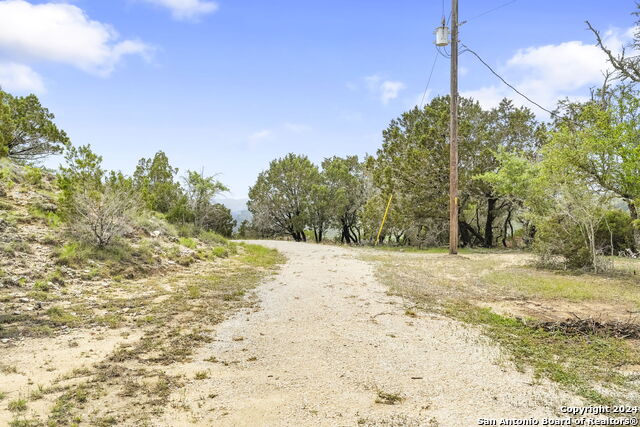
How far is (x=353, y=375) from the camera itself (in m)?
3.89

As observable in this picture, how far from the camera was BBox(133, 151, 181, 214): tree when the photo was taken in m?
19.0

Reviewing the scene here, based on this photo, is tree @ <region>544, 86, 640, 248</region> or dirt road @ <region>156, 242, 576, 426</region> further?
tree @ <region>544, 86, 640, 248</region>

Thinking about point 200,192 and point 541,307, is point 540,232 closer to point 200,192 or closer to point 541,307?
point 541,307

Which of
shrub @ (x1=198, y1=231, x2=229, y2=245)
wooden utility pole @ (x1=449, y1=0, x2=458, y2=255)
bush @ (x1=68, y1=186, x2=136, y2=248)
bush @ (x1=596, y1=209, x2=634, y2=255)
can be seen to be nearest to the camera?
bush @ (x1=68, y1=186, x2=136, y2=248)

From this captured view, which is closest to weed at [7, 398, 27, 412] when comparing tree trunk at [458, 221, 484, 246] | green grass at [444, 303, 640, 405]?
green grass at [444, 303, 640, 405]

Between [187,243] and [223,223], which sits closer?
[187,243]

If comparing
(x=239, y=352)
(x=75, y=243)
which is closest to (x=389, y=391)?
(x=239, y=352)

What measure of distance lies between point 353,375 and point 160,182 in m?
19.9

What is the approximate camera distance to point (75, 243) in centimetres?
931

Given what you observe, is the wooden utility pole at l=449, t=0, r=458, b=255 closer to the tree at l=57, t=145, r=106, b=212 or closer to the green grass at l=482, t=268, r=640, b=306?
the green grass at l=482, t=268, r=640, b=306

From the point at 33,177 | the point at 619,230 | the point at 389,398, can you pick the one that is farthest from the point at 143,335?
the point at 619,230

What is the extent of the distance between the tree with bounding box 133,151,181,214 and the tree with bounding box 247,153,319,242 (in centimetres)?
1228

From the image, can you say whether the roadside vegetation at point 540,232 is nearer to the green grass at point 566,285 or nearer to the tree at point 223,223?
the green grass at point 566,285

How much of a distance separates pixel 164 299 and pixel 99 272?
2335 millimetres
